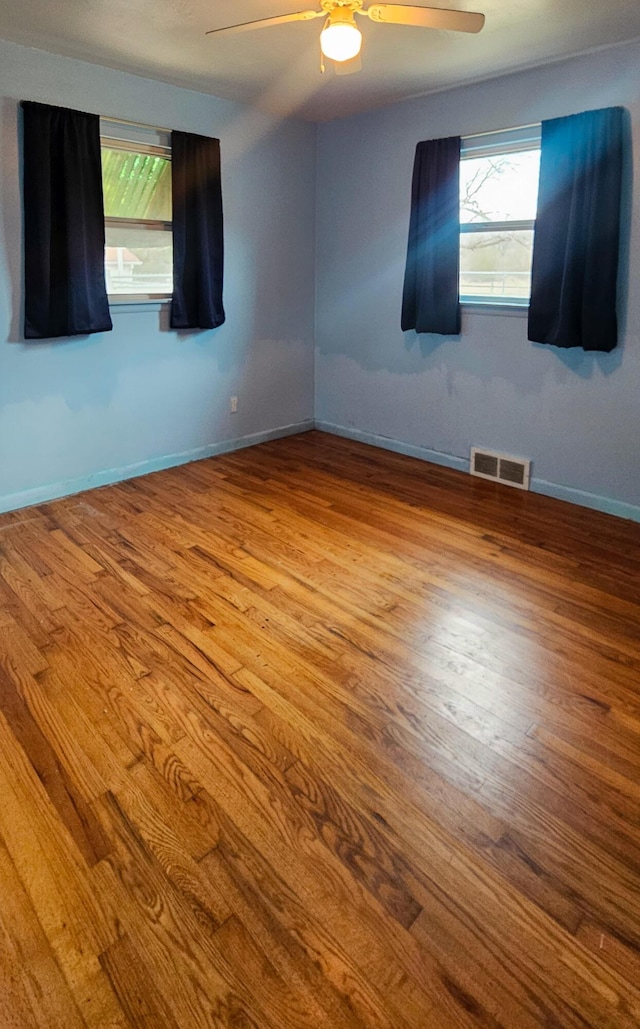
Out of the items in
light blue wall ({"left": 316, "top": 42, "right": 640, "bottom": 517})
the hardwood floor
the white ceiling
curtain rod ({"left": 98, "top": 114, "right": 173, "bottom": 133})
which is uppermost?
the white ceiling

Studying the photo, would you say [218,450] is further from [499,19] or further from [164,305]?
[499,19]

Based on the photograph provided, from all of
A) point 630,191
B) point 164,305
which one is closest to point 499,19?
point 630,191

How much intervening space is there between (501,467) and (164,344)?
2462 mm

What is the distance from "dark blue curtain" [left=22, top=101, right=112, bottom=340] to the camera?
3217 millimetres

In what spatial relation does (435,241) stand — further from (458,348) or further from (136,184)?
(136,184)

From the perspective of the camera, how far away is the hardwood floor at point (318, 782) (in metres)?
1.24

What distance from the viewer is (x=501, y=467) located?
4.10 metres

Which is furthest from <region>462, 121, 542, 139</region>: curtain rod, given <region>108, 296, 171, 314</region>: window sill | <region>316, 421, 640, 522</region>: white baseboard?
<region>108, 296, 171, 314</region>: window sill

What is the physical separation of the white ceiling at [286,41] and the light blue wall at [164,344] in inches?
7.6

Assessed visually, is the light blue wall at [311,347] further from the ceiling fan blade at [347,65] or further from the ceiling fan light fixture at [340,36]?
the ceiling fan light fixture at [340,36]

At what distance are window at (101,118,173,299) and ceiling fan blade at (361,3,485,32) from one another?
2040mm

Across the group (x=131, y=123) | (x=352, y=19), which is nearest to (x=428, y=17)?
(x=352, y=19)

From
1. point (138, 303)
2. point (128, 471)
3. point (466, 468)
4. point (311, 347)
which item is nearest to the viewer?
point (138, 303)

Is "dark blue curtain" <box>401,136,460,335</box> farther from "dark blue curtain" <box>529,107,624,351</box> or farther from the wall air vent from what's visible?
the wall air vent
